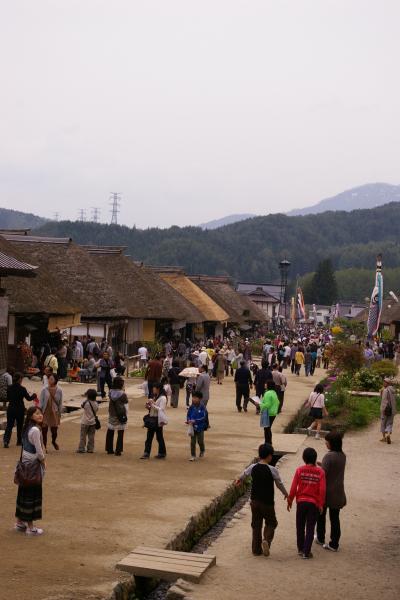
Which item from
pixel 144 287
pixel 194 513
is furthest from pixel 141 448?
pixel 144 287

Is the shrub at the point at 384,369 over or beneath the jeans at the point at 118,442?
over

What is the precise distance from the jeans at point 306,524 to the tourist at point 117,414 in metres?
5.82

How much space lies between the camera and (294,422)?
2250 cm

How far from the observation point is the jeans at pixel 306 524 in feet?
30.7

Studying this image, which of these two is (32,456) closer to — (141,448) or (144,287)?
(141,448)

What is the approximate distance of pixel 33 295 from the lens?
88.8ft

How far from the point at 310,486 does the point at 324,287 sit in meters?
137

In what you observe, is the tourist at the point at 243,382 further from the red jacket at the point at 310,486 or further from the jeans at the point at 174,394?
the red jacket at the point at 310,486

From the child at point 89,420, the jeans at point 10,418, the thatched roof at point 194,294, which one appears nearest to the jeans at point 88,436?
the child at point 89,420

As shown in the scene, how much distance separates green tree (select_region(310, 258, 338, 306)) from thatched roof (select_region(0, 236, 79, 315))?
117074mm

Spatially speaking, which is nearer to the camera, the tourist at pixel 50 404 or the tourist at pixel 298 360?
the tourist at pixel 50 404

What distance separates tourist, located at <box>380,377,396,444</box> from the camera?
18266mm

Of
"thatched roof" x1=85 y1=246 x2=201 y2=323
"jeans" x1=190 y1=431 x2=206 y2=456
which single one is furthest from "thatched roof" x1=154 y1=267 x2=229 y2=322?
"jeans" x1=190 y1=431 x2=206 y2=456

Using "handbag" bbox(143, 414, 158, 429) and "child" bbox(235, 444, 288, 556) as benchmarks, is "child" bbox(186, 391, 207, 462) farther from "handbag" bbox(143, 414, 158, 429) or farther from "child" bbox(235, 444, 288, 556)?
"child" bbox(235, 444, 288, 556)
